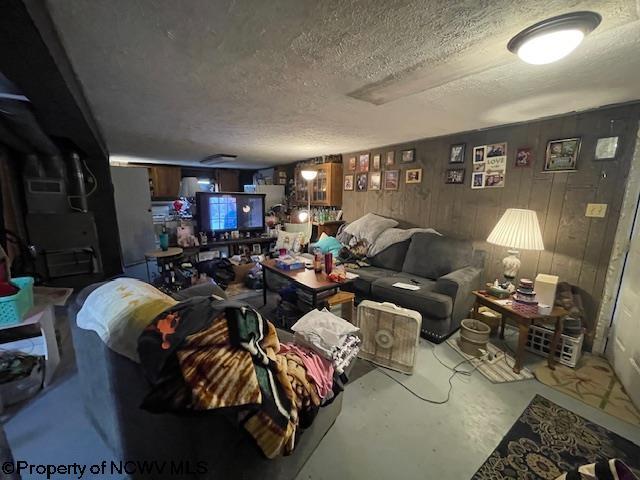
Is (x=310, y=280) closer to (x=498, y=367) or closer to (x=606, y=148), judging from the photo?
(x=498, y=367)

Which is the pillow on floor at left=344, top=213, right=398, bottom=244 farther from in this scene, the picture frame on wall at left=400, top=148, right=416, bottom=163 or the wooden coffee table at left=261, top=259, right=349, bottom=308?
the wooden coffee table at left=261, top=259, right=349, bottom=308

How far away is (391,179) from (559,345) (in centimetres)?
262

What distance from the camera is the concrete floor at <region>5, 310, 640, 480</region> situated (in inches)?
50.9

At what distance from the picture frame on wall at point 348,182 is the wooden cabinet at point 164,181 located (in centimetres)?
475

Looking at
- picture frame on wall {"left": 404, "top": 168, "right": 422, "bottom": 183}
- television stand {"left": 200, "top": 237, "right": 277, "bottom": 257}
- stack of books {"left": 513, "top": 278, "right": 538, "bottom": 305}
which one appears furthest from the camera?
television stand {"left": 200, "top": 237, "right": 277, "bottom": 257}

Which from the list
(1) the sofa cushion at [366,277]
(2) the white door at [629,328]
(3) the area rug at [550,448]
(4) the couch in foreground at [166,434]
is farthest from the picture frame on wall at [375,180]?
(4) the couch in foreground at [166,434]

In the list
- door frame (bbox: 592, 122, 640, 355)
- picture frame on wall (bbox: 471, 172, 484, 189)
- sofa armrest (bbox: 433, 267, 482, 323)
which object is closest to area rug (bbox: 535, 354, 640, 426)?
door frame (bbox: 592, 122, 640, 355)

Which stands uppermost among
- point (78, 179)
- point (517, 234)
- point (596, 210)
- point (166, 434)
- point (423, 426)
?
point (78, 179)

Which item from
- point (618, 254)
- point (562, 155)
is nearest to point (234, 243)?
point (562, 155)

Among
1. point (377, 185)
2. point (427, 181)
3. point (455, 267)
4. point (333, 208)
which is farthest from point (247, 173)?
point (455, 267)

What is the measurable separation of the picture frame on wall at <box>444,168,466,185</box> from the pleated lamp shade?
89 centimetres

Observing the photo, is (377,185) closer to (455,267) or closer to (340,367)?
(455,267)

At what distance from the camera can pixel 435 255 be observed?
117 inches

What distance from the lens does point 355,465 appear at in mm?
1288
